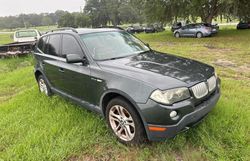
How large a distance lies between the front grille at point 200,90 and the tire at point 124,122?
825 mm

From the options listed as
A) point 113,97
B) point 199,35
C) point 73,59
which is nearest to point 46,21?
point 199,35

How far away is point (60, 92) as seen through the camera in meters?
4.71

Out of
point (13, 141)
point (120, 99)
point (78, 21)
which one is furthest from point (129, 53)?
point (78, 21)

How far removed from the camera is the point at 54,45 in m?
4.82

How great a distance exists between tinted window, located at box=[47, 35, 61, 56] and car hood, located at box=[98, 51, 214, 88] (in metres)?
1.48

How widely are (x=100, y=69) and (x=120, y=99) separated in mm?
614

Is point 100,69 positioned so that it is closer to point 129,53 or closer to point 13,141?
point 129,53

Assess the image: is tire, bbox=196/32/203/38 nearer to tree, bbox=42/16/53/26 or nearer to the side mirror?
the side mirror

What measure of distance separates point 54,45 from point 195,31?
59.2 feet

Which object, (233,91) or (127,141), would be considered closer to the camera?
(127,141)

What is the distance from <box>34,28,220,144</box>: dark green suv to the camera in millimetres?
2859

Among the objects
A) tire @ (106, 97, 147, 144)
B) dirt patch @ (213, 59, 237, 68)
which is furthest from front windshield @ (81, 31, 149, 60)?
dirt patch @ (213, 59, 237, 68)

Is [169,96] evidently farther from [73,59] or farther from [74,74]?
[74,74]

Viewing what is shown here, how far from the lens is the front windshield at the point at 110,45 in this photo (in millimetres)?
3892
